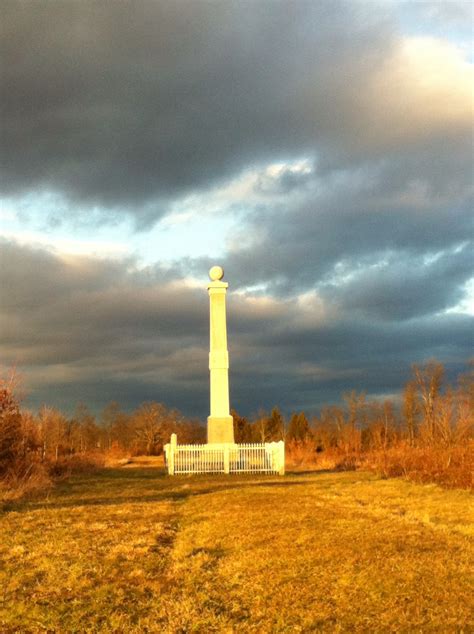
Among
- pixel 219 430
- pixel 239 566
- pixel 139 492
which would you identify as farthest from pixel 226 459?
pixel 239 566

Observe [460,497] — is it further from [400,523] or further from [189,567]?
[189,567]

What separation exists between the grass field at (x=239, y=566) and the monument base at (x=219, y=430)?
1268 centimetres

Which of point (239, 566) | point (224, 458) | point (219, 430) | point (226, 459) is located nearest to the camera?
point (239, 566)

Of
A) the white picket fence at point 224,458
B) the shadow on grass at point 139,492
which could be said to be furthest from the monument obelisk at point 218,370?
the shadow on grass at point 139,492

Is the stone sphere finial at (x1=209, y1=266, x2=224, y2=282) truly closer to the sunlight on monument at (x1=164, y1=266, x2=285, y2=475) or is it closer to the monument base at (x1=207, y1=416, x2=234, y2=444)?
the sunlight on monument at (x1=164, y1=266, x2=285, y2=475)

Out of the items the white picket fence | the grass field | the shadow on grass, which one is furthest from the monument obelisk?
the grass field

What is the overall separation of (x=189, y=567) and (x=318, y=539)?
228 cm

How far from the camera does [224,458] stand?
2534 cm

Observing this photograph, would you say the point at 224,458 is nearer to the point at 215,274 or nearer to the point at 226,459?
the point at 226,459

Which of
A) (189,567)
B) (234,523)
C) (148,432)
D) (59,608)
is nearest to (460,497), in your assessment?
(234,523)

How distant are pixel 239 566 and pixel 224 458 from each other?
58.0 feet

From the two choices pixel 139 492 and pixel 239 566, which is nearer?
pixel 239 566

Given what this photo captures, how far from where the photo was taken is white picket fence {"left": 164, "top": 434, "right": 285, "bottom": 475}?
25109 millimetres

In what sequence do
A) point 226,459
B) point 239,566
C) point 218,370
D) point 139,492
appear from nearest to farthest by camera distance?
point 239,566
point 139,492
point 226,459
point 218,370
